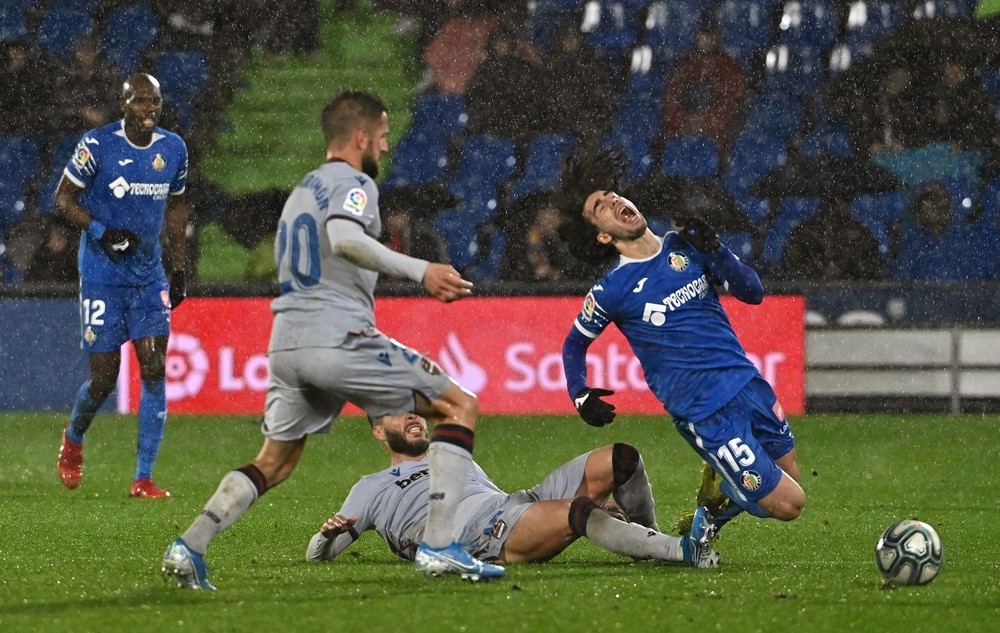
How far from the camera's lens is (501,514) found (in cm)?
584

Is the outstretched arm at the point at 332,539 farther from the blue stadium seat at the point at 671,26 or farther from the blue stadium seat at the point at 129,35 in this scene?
the blue stadium seat at the point at 129,35

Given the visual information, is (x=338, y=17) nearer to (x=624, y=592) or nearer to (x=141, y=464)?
(x=141, y=464)

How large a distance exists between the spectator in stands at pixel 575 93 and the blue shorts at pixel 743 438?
9763 millimetres

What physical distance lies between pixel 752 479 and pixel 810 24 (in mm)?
11222

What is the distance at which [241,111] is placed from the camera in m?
16.5

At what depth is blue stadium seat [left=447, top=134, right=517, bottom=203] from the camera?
15.4 meters

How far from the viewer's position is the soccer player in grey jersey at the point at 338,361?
16.6 feet

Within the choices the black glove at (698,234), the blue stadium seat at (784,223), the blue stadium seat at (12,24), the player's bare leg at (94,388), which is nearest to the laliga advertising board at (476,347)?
the blue stadium seat at (784,223)

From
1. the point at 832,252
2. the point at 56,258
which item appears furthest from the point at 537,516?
the point at 56,258

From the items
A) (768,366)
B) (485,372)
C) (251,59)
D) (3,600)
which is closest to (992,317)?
(768,366)

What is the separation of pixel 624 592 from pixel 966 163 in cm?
1097

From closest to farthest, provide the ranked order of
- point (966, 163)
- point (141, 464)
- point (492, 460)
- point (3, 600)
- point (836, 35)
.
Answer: point (3, 600) < point (141, 464) < point (492, 460) < point (966, 163) < point (836, 35)

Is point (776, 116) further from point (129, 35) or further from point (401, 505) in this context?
point (401, 505)

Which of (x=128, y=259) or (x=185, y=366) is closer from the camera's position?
(x=128, y=259)
